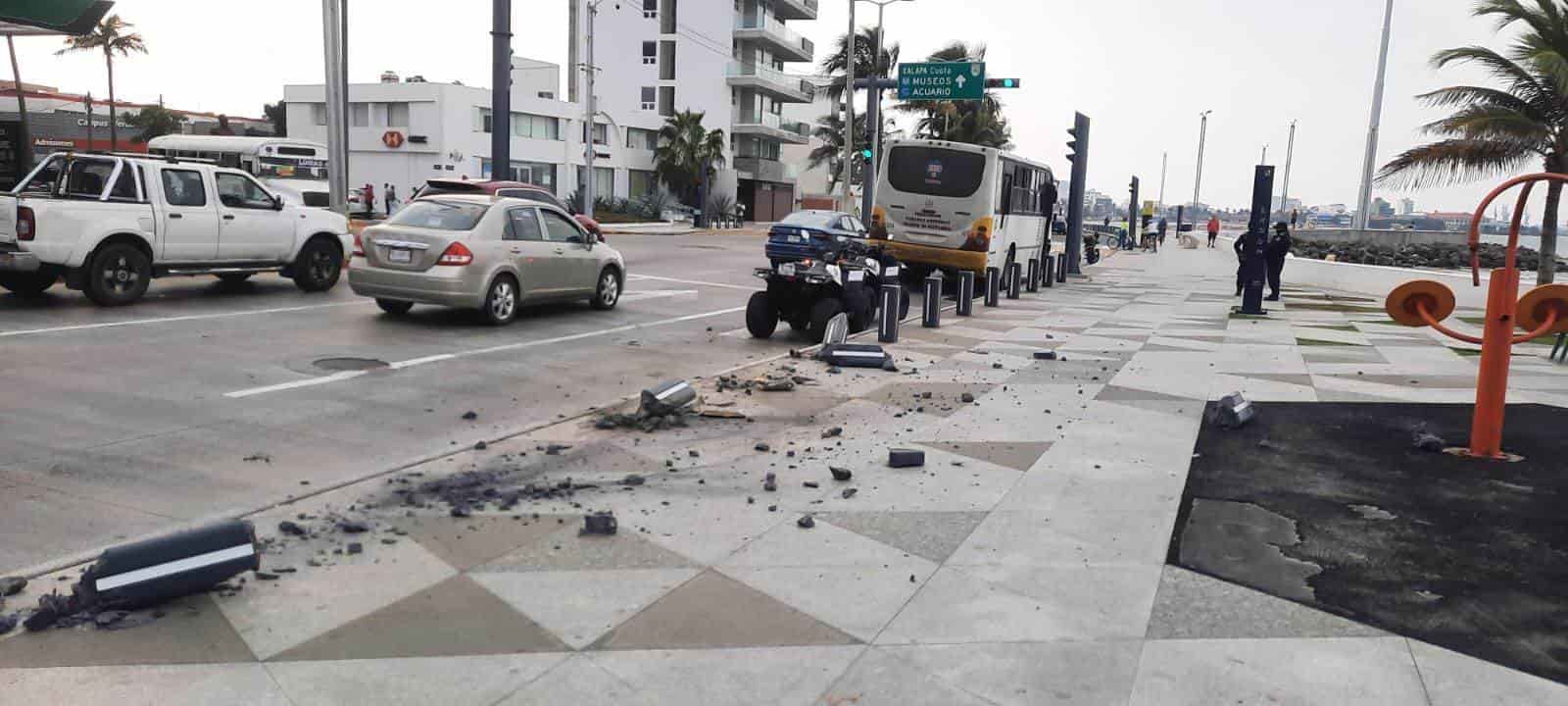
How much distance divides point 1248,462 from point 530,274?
30.0 ft

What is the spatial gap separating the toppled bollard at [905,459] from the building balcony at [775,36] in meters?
66.0

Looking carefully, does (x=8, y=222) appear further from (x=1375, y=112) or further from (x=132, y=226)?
(x=1375, y=112)

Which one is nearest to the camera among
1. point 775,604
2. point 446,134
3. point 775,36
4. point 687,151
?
point 775,604

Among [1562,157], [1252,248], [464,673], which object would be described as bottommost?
[464,673]

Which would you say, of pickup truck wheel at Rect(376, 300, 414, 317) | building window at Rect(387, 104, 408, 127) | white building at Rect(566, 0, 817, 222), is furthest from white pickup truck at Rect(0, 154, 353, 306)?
white building at Rect(566, 0, 817, 222)

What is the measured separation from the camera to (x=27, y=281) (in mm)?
12875

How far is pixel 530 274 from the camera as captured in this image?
13.3 meters

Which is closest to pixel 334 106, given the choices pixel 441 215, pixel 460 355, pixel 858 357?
pixel 441 215

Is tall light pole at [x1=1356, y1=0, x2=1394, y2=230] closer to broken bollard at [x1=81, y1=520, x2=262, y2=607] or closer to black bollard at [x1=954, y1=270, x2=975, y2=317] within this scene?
black bollard at [x1=954, y1=270, x2=975, y2=317]

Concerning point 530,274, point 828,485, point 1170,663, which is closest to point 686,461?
point 828,485

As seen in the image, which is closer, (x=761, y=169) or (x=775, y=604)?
(x=775, y=604)

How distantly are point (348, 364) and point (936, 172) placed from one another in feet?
43.2

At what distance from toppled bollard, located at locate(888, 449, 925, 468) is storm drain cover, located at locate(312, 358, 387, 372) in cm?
540

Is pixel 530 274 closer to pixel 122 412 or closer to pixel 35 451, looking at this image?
pixel 122 412
